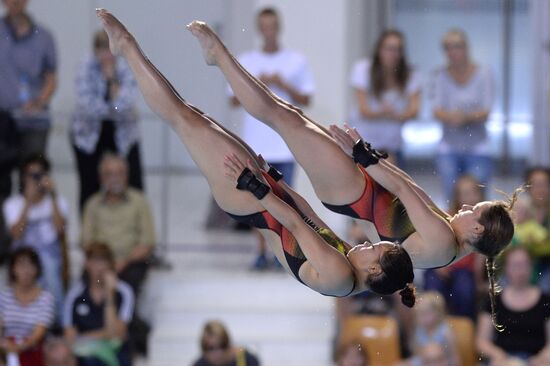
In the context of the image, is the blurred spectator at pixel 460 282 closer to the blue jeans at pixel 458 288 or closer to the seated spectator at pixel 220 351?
the blue jeans at pixel 458 288

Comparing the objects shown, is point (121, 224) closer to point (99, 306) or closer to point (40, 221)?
point (40, 221)

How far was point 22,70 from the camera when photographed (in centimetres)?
1014

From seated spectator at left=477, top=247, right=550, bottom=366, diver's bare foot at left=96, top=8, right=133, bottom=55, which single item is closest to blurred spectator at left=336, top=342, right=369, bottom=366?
seated spectator at left=477, top=247, right=550, bottom=366

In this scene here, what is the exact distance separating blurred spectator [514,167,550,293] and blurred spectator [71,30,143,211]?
98.0 inches

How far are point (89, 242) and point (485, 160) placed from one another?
98.4 inches

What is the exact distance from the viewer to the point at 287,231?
658 cm

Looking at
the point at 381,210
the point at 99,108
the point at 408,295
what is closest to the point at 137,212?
the point at 99,108

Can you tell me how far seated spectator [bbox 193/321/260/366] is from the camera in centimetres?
→ 895

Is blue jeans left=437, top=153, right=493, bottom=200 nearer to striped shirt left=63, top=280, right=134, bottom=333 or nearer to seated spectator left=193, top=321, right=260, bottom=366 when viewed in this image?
seated spectator left=193, top=321, right=260, bottom=366

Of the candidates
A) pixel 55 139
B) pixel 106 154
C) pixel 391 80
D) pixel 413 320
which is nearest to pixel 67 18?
pixel 55 139

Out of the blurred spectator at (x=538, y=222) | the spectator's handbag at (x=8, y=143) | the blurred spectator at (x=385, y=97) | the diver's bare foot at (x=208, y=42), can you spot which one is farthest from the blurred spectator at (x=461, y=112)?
the diver's bare foot at (x=208, y=42)

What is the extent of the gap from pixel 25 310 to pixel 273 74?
2033 millimetres

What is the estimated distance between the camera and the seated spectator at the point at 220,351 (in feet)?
29.4

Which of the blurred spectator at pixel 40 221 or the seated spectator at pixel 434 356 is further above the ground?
the blurred spectator at pixel 40 221
